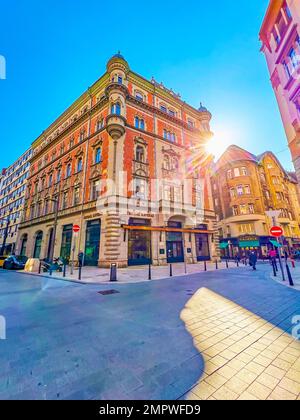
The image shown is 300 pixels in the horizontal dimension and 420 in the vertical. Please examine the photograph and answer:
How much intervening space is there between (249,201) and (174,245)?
1784cm

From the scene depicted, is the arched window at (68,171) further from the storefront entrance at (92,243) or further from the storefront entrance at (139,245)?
the storefront entrance at (139,245)

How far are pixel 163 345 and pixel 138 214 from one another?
15.9 metres

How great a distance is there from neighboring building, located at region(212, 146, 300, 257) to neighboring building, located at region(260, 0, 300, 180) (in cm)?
1807

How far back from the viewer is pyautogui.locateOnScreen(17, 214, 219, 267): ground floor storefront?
1714 cm

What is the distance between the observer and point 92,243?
1891 cm

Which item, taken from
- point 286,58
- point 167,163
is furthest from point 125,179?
point 286,58

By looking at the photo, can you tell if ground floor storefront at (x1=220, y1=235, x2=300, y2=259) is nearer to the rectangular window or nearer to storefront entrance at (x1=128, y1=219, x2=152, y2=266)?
the rectangular window

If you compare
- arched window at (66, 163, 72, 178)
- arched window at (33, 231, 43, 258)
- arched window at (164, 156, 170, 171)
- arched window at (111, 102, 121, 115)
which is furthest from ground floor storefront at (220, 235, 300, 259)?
arched window at (33, 231, 43, 258)

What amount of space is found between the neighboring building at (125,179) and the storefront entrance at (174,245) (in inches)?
4.6

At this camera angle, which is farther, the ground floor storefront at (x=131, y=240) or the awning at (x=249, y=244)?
the awning at (x=249, y=244)

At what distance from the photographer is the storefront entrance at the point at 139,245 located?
724 inches

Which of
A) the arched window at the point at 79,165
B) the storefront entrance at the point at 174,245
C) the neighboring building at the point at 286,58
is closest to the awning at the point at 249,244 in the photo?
the storefront entrance at the point at 174,245

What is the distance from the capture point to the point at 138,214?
1909cm

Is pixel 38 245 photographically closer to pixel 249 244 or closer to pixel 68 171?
pixel 68 171
